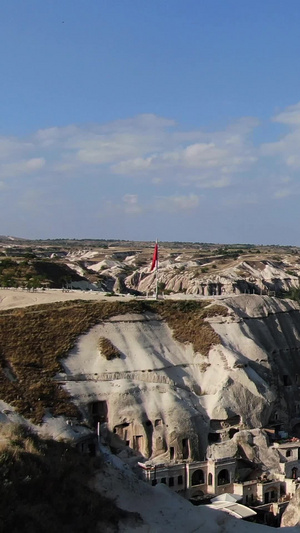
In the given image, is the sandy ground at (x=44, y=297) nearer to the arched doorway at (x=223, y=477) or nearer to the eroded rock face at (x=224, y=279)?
the arched doorway at (x=223, y=477)

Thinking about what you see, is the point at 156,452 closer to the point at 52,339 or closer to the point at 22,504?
the point at 52,339

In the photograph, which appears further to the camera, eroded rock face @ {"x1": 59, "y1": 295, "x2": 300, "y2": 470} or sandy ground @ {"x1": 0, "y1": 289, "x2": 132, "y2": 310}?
sandy ground @ {"x1": 0, "y1": 289, "x2": 132, "y2": 310}

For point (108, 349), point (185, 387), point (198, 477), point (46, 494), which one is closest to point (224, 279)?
point (185, 387)

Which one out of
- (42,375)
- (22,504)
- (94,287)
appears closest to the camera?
(22,504)

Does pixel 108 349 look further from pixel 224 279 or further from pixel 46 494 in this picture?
pixel 224 279

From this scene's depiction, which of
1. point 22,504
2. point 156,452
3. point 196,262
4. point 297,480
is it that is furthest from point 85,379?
point 196,262

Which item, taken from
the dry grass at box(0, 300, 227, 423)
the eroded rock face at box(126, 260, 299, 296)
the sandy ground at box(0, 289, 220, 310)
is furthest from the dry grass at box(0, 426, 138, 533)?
the eroded rock face at box(126, 260, 299, 296)

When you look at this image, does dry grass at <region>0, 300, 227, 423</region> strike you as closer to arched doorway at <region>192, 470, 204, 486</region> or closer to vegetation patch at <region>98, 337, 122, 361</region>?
vegetation patch at <region>98, 337, 122, 361</region>
